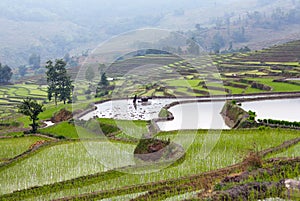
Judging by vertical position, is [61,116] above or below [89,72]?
below

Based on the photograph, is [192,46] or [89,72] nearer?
[192,46]

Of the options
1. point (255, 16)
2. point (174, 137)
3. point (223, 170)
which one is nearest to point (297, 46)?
point (174, 137)

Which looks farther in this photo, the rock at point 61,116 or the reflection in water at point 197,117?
the rock at point 61,116

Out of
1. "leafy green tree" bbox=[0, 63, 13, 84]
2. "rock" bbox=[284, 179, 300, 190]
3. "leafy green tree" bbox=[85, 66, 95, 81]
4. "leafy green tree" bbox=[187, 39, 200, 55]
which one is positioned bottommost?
"rock" bbox=[284, 179, 300, 190]

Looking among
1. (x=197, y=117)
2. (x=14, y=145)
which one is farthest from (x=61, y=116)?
(x=197, y=117)

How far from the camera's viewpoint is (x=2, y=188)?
13047 mm

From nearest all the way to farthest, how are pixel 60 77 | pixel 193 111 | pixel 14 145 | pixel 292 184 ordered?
pixel 292 184 → pixel 14 145 → pixel 193 111 → pixel 60 77

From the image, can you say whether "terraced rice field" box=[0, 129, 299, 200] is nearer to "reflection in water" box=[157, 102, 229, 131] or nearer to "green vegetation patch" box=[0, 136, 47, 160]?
"green vegetation patch" box=[0, 136, 47, 160]

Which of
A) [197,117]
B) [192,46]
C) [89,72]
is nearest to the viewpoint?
[192,46]

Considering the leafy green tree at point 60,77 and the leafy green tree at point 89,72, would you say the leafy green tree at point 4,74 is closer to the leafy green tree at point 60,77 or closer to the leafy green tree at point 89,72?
the leafy green tree at point 60,77

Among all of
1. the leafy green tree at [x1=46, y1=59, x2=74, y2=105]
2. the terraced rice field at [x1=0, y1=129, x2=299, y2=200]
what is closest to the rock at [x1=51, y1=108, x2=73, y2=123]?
the leafy green tree at [x1=46, y1=59, x2=74, y2=105]

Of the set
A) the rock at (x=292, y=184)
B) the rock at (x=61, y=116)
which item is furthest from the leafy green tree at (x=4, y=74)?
the rock at (x=292, y=184)

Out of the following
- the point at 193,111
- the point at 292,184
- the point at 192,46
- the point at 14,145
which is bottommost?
the point at 14,145

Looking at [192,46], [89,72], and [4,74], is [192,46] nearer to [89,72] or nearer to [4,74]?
[89,72]
